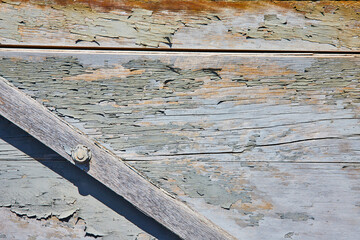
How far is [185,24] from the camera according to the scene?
123cm

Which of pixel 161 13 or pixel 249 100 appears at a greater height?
pixel 161 13

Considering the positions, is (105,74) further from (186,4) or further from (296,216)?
(296,216)

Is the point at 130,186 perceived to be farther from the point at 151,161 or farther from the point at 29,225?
the point at 29,225

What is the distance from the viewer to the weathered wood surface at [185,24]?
1.20 m

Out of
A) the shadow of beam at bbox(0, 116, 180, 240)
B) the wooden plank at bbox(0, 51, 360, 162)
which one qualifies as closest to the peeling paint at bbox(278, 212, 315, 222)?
the wooden plank at bbox(0, 51, 360, 162)

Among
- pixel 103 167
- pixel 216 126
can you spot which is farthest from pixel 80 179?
pixel 216 126

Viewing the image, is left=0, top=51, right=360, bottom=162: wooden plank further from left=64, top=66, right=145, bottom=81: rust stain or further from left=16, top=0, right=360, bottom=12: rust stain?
left=16, top=0, right=360, bottom=12: rust stain

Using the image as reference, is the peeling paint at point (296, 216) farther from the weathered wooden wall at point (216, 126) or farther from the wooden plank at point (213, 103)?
the wooden plank at point (213, 103)

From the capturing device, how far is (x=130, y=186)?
45.6 inches

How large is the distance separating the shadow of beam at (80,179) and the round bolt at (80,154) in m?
0.12

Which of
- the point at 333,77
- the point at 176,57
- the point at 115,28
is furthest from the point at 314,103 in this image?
the point at 115,28

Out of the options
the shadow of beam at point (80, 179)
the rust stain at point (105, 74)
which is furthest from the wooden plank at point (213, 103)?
the shadow of beam at point (80, 179)

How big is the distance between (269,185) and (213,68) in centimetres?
49

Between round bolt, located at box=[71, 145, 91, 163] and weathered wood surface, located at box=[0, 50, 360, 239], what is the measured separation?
93 mm
